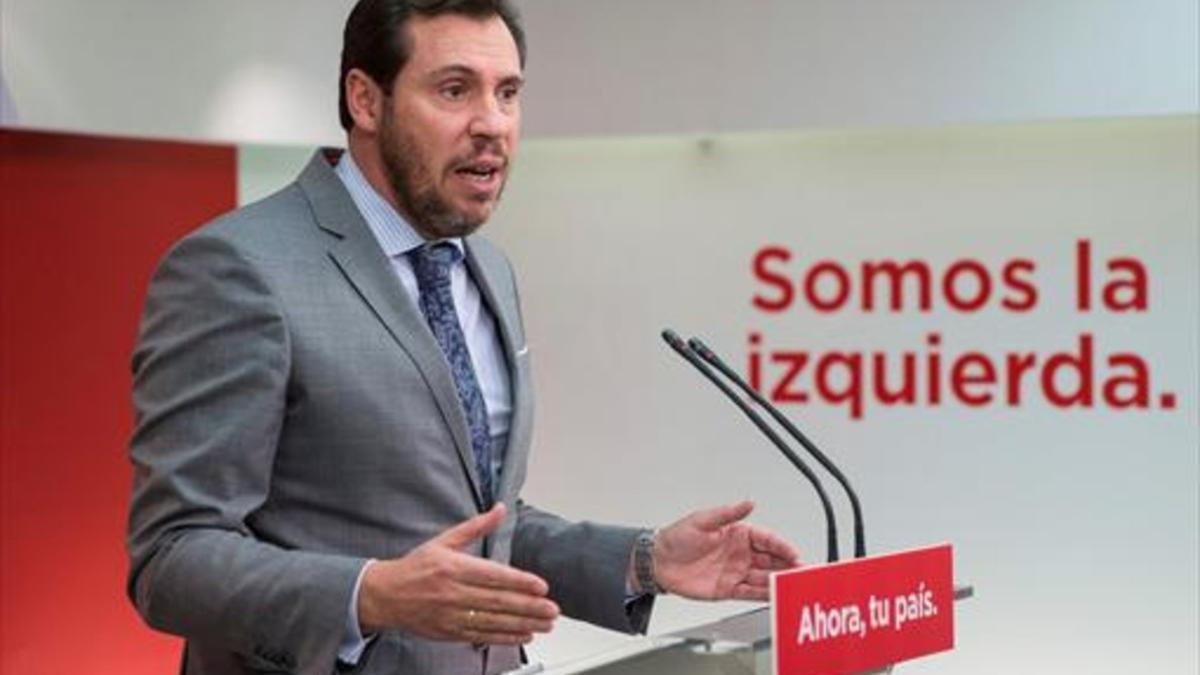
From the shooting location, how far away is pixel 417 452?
209 centimetres

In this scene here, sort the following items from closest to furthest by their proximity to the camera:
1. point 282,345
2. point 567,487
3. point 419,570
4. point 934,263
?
point 419,570, point 282,345, point 934,263, point 567,487

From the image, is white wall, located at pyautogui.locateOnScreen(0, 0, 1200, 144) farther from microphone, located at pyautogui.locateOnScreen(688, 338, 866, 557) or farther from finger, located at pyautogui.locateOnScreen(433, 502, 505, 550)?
finger, located at pyautogui.locateOnScreen(433, 502, 505, 550)

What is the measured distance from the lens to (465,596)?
1749mm

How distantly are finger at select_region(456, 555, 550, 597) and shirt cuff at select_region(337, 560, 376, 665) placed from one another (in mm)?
159

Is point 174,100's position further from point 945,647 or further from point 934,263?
point 945,647

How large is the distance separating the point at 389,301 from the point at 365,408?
0.13 meters

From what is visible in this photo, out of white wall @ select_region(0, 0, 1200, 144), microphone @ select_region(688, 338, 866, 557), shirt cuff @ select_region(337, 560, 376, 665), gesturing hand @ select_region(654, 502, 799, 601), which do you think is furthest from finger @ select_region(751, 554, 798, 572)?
white wall @ select_region(0, 0, 1200, 144)

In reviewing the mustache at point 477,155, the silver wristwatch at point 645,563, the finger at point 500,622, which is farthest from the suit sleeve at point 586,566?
the finger at point 500,622

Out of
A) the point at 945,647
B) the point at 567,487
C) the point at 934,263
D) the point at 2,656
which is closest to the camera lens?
the point at 945,647

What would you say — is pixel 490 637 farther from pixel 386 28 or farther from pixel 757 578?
pixel 386 28

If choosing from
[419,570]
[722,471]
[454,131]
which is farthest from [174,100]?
[419,570]

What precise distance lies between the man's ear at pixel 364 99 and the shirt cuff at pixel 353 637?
0.54 metres

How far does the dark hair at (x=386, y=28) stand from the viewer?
2.15m

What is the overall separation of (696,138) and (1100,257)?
1363 millimetres
